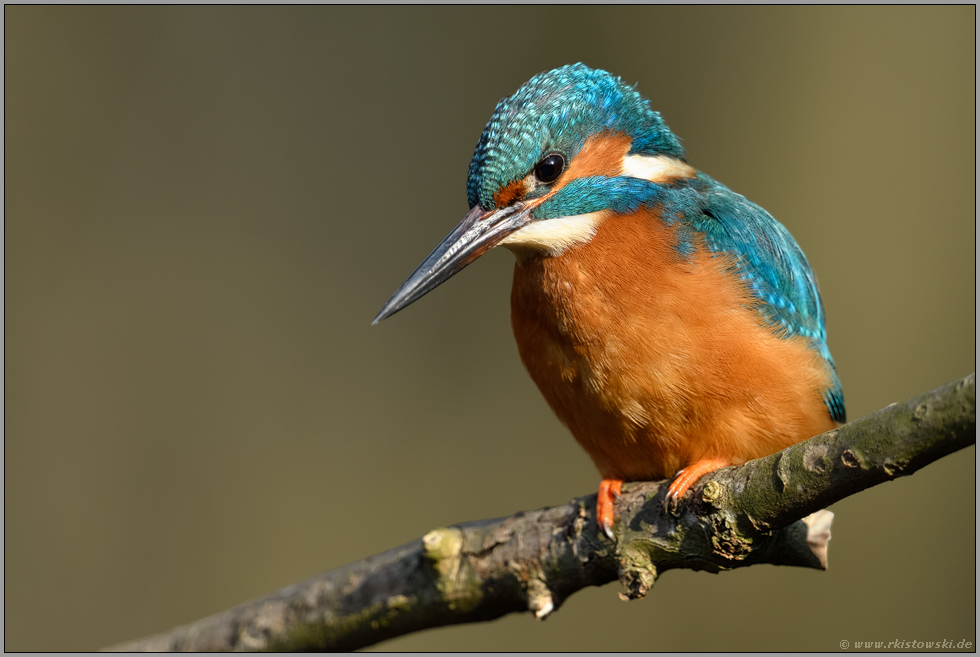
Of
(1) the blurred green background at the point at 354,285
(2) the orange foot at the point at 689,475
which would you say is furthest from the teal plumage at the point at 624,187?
(1) the blurred green background at the point at 354,285

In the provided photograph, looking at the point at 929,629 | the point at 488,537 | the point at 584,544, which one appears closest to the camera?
the point at 584,544

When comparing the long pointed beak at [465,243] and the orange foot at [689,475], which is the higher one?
the long pointed beak at [465,243]

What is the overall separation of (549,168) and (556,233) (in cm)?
16

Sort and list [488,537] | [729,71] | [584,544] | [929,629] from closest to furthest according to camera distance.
Result: [584,544]
[488,537]
[929,629]
[729,71]

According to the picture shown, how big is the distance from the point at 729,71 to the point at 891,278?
1.34 m

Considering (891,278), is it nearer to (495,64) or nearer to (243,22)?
(495,64)

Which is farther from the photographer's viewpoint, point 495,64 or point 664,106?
point 495,64

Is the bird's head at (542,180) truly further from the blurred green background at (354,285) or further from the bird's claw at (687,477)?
the blurred green background at (354,285)

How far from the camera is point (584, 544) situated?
185 cm

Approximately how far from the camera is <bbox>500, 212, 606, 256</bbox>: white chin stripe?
6.29ft

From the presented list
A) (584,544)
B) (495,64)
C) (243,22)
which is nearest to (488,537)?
(584,544)

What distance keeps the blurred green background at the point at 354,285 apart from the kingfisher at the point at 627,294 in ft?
6.54

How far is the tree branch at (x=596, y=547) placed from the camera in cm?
115

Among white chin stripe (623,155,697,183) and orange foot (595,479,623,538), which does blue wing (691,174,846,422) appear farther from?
orange foot (595,479,623,538)
